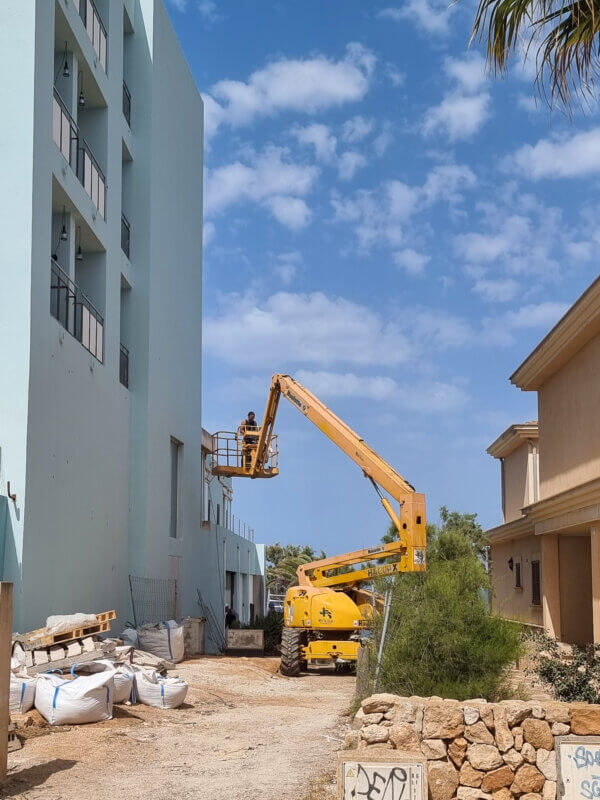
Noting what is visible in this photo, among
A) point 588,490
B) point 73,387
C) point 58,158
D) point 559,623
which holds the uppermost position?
point 58,158

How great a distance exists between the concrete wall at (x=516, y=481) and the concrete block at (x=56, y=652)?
16841mm

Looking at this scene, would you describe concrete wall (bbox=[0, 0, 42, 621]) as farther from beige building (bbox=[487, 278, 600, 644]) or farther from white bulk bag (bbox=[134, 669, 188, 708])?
beige building (bbox=[487, 278, 600, 644])

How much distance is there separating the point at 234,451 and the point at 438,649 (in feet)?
66.9

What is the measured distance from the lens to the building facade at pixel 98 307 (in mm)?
17812

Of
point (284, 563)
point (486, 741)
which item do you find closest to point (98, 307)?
point (486, 741)

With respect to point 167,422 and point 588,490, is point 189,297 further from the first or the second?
point 588,490

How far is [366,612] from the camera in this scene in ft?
75.5

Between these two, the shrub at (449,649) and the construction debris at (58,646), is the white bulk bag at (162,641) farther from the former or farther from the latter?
A: the shrub at (449,649)

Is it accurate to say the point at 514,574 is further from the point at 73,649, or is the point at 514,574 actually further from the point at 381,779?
the point at 381,779

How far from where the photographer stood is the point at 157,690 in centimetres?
1587

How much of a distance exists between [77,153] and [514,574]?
16.9 meters

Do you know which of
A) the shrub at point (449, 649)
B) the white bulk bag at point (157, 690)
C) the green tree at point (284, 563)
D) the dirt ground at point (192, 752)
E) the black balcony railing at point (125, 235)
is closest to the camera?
the dirt ground at point (192, 752)

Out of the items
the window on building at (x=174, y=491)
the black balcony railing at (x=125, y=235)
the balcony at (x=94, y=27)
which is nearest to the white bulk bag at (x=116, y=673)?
the black balcony railing at (x=125, y=235)

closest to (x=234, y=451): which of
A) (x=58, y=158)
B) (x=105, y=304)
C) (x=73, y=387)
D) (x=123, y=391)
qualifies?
(x=123, y=391)
